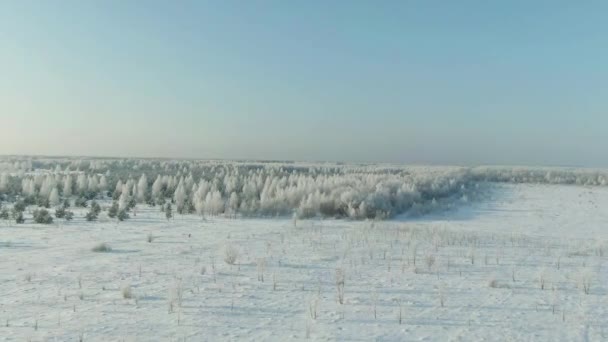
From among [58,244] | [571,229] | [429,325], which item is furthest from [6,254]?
[571,229]

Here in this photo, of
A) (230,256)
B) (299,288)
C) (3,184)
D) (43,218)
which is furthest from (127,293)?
(3,184)

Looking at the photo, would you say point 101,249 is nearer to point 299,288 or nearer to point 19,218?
point 299,288

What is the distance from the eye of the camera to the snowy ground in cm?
767

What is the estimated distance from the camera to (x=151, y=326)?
761cm

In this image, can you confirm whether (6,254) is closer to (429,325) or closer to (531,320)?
(429,325)

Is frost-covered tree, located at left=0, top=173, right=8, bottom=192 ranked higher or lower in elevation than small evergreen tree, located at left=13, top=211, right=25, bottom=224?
higher

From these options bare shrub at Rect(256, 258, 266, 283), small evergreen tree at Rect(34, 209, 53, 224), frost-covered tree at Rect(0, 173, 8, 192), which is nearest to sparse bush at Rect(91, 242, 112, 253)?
bare shrub at Rect(256, 258, 266, 283)

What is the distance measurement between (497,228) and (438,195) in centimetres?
2196

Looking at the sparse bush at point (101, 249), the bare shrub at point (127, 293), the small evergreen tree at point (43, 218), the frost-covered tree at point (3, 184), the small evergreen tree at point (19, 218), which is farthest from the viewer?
the frost-covered tree at point (3, 184)

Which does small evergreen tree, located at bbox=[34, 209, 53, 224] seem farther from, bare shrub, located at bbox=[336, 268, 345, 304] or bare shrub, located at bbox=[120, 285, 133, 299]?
bare shrub, located at bbox=[336, 268, 345, 304]

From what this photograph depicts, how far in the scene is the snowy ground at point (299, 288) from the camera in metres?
7.67

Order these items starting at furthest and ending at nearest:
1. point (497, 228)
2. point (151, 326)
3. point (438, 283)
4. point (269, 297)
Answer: point (497, 228) → point (438, 283) → point (269, 297) → point (151, 326)

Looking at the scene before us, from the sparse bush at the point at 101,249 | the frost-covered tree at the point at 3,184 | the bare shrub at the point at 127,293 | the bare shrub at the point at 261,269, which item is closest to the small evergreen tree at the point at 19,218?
the sparse bush at the point at 101,249

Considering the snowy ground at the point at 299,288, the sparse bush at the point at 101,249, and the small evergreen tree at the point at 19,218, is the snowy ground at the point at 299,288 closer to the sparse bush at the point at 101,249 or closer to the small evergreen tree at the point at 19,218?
the sparse bush at the point at 101,249
